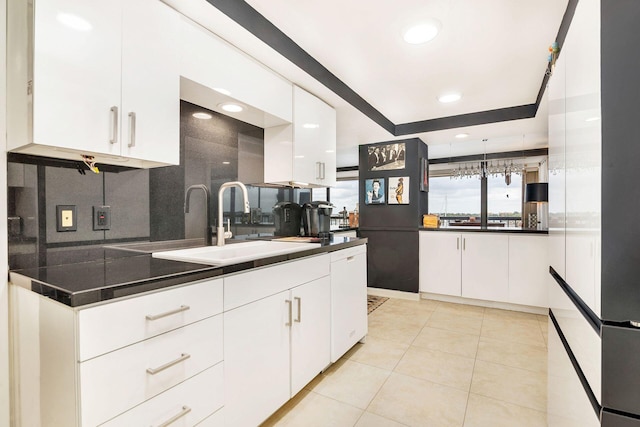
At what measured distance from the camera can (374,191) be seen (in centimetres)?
436

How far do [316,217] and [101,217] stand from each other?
1.58 metres

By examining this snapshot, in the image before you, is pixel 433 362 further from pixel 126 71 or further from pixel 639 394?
pixel 126 71

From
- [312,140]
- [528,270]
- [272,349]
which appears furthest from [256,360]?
[528,270]

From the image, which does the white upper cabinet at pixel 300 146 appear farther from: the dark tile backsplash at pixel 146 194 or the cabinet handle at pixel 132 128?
the cabinet handle at pixel 132 128

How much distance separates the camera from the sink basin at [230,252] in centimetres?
146

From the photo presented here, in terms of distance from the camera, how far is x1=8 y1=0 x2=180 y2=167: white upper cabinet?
1.08 meters

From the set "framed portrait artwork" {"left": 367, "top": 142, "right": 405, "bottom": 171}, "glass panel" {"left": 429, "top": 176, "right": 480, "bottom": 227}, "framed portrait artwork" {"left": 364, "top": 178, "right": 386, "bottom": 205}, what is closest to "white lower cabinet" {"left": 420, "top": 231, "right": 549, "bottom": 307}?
"framed portrait artwork" {"left": 364, "top": 178, "right": 386, "bottom": 205}

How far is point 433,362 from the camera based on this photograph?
241 centimetres

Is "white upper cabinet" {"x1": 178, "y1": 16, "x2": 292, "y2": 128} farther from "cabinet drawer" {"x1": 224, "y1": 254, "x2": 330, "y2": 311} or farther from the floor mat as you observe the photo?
the floor mat

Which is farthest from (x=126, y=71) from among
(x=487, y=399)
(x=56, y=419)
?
(x=487, y=399)

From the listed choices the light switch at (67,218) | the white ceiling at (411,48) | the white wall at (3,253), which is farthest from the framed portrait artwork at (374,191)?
the white wall at (3,253)

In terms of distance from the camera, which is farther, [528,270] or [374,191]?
[374,191]

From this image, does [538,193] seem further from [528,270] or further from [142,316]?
[142,316]

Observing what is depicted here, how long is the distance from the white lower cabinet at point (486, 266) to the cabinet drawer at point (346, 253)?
1781mm
